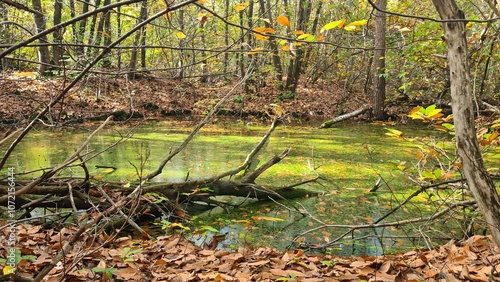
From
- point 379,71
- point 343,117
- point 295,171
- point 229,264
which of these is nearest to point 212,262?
point 229,264

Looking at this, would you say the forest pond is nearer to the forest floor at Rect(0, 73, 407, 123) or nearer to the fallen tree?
the fallen tree

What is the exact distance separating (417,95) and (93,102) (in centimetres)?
1066

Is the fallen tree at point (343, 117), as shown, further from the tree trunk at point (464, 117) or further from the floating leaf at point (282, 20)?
the floating leaf at point (282, 20)

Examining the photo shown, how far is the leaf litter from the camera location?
1844mm

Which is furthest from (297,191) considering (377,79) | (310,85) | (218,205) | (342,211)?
(310,85)

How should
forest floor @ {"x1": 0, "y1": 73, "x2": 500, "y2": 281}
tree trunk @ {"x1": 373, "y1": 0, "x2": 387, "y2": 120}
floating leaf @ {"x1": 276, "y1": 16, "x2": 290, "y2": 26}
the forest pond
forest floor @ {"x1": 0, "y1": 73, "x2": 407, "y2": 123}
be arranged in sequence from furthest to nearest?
1. forest floor @ {"x1": 0, "y1": 73, "x2": 407, "y2": 123}
2. tree trunk @ {"x1": 373, "y1": 0, "x2": 387, "y2": 120}
3. the forest pond
4. forest floor @ {"x1": 0, "y1": 73, "x2": 500, "y2": 281}
5. floating leaf @ {"x1": 276, "y1": 16, "x2": 290, "y2": 26}

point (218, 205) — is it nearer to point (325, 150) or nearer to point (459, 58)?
point (459, 58)

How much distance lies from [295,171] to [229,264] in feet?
9.96

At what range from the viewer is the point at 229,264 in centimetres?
217

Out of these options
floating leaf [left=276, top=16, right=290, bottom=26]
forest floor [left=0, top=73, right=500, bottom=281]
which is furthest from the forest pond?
floating leaf [left=276, top=16, right=290, bottom=26]

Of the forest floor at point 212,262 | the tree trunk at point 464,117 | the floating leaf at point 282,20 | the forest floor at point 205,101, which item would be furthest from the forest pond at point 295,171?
the forest floor at point 205,101

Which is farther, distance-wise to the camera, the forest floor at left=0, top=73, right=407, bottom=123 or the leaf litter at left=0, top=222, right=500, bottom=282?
the forest floor at left=0, top=73, right=407, bottom=123

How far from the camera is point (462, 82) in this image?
1.60m

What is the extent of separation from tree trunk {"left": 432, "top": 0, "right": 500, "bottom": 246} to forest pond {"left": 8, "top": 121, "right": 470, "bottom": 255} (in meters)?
0.39
